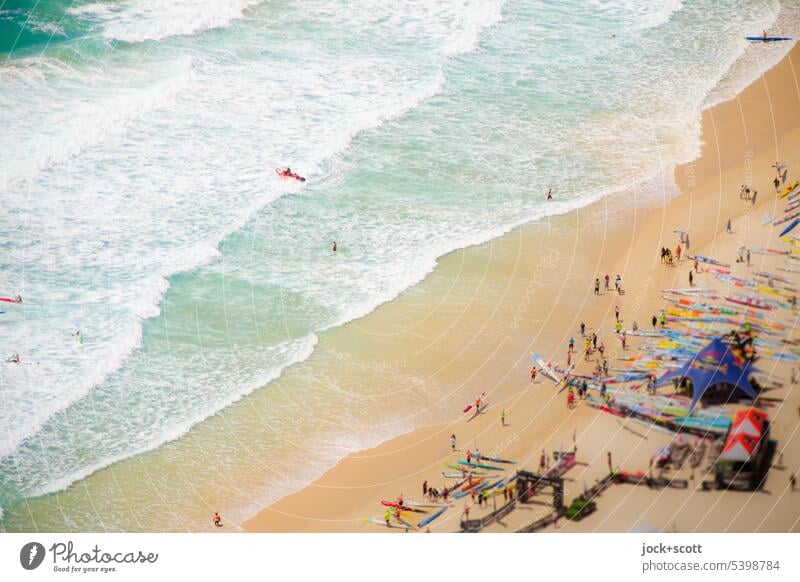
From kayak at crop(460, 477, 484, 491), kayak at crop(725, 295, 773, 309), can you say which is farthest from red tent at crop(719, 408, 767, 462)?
kayak at crop(725, 295, 773, 309)

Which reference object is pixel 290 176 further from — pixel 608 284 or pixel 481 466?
pixel 481 466

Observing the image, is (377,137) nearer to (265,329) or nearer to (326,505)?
(265,329)

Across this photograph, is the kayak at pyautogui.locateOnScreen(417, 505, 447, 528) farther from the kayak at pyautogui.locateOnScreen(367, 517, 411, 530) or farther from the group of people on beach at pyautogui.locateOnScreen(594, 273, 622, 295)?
the group of people on beach at pyautogui.locateOnScreen(594, 273, 622, 295)

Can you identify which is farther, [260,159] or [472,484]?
[260,159]

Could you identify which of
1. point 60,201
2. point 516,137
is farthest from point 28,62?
point 516,137

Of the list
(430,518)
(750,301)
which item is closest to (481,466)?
(430,518)

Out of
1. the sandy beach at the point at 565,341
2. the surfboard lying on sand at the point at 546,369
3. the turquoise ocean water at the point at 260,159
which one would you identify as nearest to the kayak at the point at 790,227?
the sandy beach at the point at 565,341
